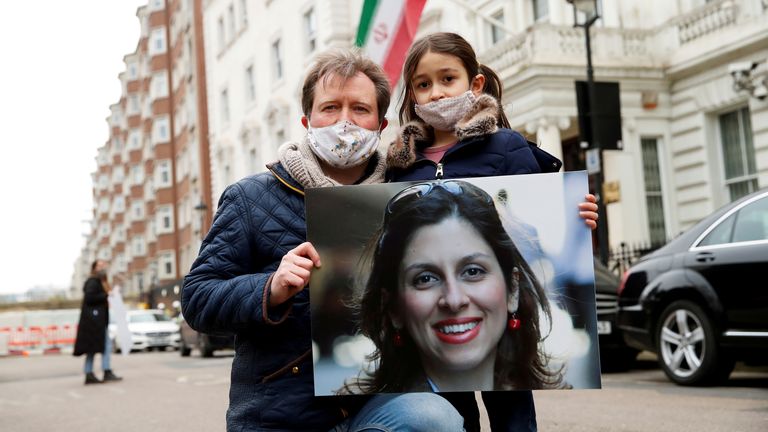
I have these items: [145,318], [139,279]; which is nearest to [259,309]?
[145,318]

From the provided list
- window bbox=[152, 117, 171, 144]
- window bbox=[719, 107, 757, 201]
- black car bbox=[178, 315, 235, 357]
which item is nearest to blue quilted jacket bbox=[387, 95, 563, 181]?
black car bbox=[178, 315, 235, 357]

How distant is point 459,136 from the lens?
3104 mm

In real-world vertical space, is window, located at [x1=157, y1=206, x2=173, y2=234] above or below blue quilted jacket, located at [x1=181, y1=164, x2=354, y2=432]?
above

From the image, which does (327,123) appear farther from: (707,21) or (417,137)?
(707,21)

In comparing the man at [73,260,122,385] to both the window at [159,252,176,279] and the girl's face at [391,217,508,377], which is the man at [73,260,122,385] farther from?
the window at [159,252,176,279]

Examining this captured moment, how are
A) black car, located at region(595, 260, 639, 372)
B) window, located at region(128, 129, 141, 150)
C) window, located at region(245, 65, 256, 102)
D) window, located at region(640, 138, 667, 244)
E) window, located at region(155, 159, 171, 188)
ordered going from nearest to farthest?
black car, located at region(595, 260, 639, 372), window, located at region(640, 138, 667, 244), window, located at region(245, 65, 256, 102), window, located at region(155, 159, 171, 188), window, located at region(128, 129, 141, 150)

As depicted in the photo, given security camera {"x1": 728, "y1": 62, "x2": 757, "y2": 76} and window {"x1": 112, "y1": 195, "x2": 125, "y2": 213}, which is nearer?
security camera {"x1": 728, "y1": 62, "x2": 757, "y2": 76}

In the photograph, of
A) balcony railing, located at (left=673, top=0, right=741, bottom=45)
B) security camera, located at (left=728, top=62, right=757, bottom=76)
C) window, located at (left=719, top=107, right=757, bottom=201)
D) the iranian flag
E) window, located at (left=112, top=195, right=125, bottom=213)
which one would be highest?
window, located at (left=112, top=195, right=125, bottom=213)

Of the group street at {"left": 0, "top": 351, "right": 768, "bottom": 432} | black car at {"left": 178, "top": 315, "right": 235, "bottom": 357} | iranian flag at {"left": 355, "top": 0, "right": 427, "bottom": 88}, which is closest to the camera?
street at {"left": 0, "top": 351, "right": 768, "bottom": 432}

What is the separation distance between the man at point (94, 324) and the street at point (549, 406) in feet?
2.30

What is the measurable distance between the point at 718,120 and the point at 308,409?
18.4 metres

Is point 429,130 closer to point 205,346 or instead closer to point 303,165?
point 303,165

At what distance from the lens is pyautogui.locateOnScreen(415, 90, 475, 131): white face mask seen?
3.18 meters

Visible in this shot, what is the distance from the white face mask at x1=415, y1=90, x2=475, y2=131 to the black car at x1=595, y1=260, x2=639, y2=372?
7.17m
